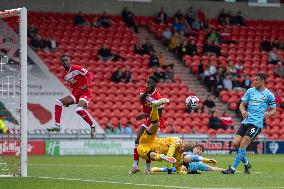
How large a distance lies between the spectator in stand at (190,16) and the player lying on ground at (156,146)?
26721 mm

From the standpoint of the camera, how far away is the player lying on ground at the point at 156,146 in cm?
1964

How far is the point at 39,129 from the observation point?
37281mm

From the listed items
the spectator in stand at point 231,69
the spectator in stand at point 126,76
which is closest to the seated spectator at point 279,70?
the spectator in stand at point 231,69

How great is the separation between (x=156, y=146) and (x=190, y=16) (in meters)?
27.1

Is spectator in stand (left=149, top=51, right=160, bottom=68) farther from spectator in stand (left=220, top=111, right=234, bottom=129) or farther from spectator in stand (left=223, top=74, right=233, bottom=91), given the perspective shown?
spectator in stand (left=220, top=111, right=234, bottom=129)

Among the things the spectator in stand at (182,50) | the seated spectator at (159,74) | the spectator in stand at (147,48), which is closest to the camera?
the seated spectator at (159,74)

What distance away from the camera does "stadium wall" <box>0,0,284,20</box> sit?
1676 inches

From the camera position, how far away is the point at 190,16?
46.5 metres

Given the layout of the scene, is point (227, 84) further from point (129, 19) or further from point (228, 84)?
point (129, 19)

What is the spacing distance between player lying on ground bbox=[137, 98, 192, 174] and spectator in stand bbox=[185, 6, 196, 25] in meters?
26.7

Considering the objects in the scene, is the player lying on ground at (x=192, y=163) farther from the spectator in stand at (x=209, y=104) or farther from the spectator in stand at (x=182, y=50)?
the spectator in stand at (x=182, y=50)

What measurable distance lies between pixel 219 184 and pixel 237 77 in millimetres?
27763

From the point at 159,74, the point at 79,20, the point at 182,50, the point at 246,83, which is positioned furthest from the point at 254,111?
the point at 182,50

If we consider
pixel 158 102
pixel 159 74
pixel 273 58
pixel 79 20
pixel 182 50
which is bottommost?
pixel 158 102
